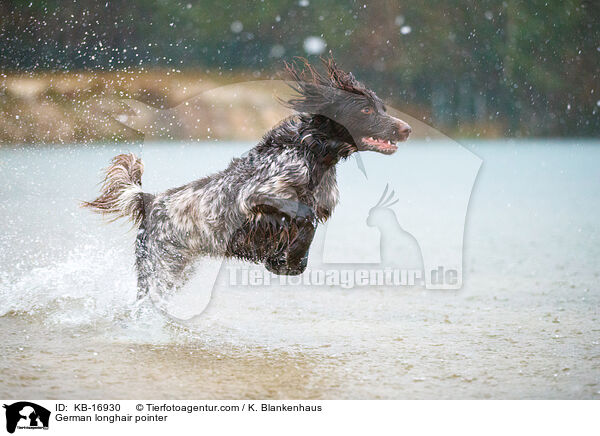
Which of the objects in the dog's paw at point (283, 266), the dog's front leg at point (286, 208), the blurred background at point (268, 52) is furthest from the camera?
the blurred background at point (268, 52)

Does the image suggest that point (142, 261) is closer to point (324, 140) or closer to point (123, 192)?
point (123, 192)

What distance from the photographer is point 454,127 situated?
6395mm

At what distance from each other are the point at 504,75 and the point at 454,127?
0.70 metres

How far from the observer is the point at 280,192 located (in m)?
2.48

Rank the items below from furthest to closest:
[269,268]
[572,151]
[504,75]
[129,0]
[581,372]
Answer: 1. [572,151]
2. [504,75]
3. [129,0]
4. [269,268]
5. [581,372]

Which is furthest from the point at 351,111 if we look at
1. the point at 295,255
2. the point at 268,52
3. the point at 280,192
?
the point at 268,52

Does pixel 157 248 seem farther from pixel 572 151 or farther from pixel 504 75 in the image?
pixel 572 151

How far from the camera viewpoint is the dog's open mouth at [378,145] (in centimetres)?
259

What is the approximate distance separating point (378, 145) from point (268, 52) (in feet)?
12.5

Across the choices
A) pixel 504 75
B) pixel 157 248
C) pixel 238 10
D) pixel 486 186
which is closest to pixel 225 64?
pixel 238 10
